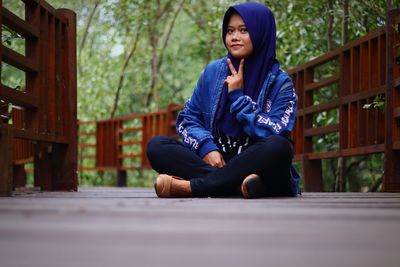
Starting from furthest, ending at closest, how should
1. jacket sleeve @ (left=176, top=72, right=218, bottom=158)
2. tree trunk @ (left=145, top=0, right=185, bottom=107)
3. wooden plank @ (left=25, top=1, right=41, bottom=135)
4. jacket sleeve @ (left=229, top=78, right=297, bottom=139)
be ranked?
tree trunk @ (left=145, top=0, right=185, bottom=107) < wooden plank @ (left=25, top=1, right=41, bottom=135) < jacket sleeve @ (left=176, top=72, right=218, bottom=158) < jacket sleeve @ (left=229, top=78, right=297, bottom=139)

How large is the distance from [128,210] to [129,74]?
1436 cm

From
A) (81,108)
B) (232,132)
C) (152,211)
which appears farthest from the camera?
(81,108)

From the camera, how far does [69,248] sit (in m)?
1.38

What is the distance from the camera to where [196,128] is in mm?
4000

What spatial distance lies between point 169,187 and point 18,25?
3.91 feet

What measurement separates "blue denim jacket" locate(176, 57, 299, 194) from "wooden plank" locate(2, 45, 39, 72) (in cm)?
85

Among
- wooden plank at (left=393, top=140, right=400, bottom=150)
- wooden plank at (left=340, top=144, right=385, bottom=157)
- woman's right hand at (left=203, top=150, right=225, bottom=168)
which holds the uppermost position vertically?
wooden plank at (left=393, top=140, right=400, bottom=150)

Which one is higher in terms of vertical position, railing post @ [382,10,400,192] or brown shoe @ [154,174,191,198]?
railing post @ [382,10,400,192]

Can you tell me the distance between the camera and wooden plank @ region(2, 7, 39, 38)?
392 centimetres

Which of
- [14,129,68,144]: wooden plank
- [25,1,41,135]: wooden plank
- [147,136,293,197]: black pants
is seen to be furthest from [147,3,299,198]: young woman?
[25,1,41,135]: wooden plank

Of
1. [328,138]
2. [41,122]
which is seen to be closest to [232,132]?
[41,122]

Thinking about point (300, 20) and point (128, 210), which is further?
point (300, 20)

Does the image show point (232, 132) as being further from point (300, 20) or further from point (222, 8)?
point (222, 8)

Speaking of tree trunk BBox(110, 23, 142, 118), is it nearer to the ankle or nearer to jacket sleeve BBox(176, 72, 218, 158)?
jacket sleeve BBox(176, 72, 218, 158)
